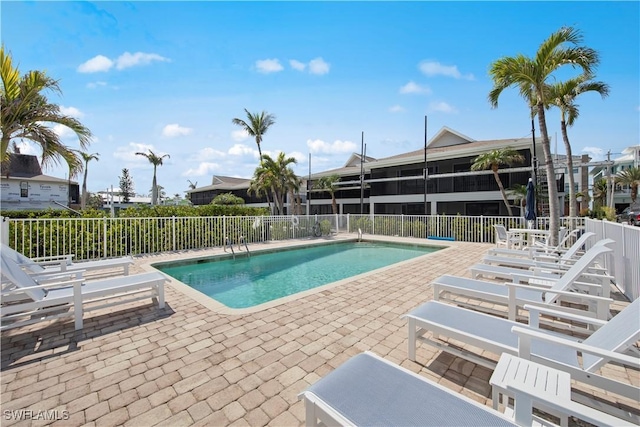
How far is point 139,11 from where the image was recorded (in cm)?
644

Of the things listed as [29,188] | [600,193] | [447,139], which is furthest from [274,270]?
[600,193]

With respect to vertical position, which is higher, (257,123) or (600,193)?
(257,123)

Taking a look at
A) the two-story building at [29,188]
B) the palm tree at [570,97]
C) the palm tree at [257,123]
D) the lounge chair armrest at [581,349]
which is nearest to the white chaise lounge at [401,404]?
the lounge chair armrest at [581,349]

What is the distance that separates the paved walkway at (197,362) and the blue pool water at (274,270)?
203cm

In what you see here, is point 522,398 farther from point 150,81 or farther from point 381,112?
point 381,112

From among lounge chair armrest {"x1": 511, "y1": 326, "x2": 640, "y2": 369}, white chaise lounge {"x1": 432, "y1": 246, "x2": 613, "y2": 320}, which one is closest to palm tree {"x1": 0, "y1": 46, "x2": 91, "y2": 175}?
white chaise lounge {"x1": 432, "y1": 246, "x2": 613, "y2": 320}

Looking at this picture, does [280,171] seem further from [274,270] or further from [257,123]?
[274,270]

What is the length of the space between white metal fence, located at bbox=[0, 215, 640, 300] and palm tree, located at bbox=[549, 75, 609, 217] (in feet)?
13.5

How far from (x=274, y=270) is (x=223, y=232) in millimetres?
4005

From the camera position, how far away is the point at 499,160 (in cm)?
1678

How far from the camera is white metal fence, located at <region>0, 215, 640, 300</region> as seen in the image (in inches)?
204

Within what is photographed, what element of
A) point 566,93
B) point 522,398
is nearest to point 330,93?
point 566,93

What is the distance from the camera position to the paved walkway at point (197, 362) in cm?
208

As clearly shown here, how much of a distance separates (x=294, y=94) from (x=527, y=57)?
7321 mm
